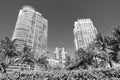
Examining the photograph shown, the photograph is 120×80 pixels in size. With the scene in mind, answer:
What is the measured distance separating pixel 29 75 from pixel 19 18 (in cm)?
9967

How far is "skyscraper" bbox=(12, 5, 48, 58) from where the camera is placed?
279 ft

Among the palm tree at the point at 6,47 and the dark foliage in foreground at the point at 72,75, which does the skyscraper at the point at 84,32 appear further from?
the dark foliage in foreground at the point at 72,75

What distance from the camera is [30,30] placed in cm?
9500

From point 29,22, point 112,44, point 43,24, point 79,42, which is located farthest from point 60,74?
point 43,24

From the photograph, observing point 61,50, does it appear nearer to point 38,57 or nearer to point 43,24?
point 43,24

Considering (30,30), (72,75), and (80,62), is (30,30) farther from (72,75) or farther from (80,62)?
(72,75)

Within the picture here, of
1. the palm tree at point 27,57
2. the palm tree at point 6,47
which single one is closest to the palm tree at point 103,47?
the palm tree at point 27,57

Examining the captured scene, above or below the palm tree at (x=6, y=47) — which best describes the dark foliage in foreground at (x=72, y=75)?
below

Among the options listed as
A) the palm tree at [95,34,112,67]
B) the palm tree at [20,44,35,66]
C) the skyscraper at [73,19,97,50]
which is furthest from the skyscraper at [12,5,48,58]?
the palm tree at [95,34,112,67]

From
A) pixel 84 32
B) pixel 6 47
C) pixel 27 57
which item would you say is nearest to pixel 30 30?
pixel 84 32

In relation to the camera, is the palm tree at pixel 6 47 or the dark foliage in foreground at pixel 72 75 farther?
the palm tree at pixel 6 47

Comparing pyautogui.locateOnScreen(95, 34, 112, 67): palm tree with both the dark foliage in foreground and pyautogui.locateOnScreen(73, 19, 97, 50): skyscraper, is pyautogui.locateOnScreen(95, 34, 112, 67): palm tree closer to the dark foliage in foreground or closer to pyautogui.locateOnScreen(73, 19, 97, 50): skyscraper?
the dark foliage in foreground

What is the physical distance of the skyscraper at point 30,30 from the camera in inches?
3349

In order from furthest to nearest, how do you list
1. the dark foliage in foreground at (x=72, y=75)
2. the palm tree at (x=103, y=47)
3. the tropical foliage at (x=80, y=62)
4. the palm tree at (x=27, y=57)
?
1. the palm tree at (x=27, y=57)
2. the palm tree at (x=103, y=47)
3. the tropical foliage at (x=80, y=62)
4. the dark foliage in foreground at (x=72, y=75)
